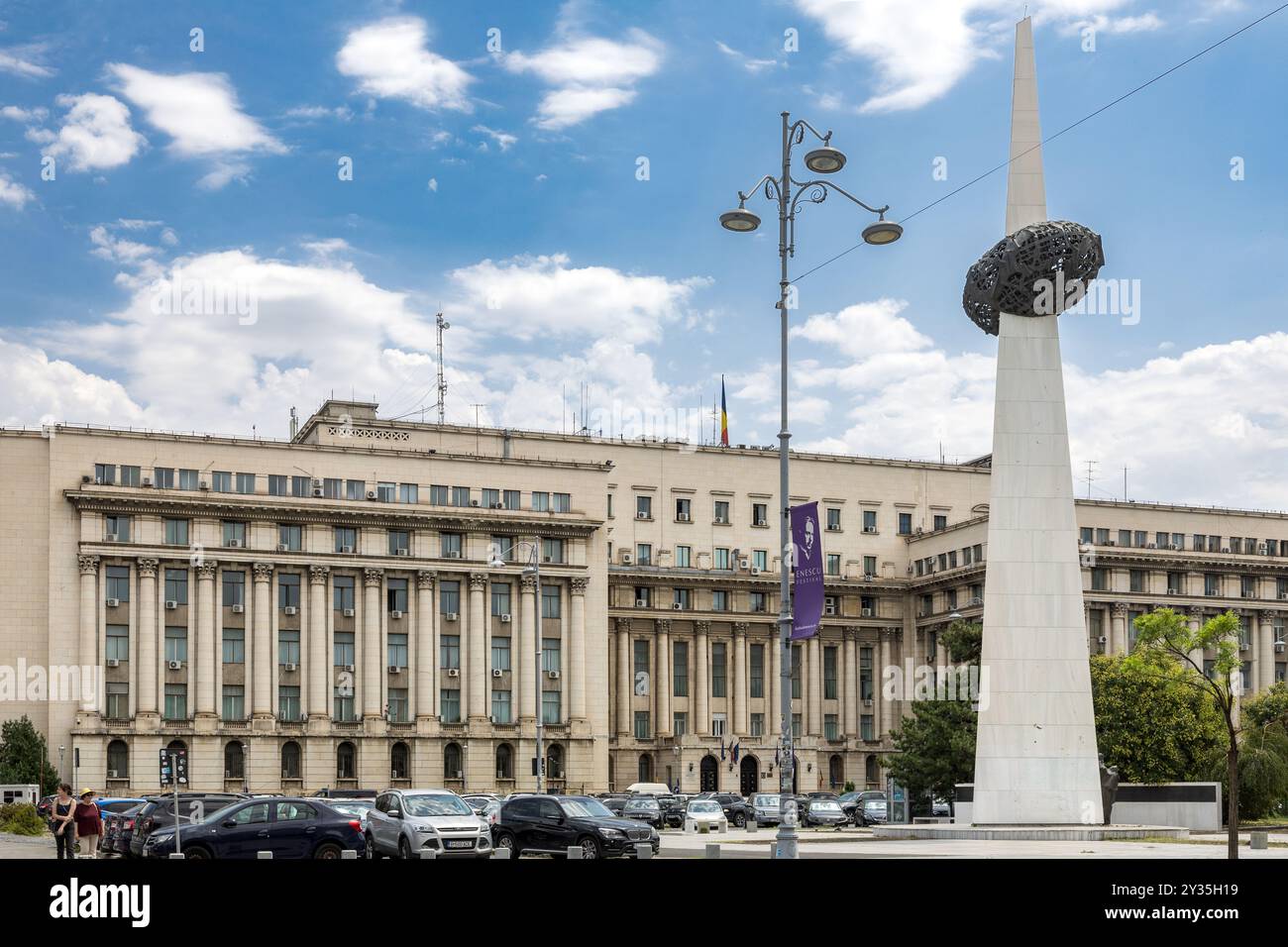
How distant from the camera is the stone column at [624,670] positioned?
11338 centimetres

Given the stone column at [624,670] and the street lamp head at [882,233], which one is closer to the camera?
the street lamp head at [882,233]

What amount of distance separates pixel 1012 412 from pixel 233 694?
6372cm

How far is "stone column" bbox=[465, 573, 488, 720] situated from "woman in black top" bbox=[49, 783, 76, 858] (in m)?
68.5

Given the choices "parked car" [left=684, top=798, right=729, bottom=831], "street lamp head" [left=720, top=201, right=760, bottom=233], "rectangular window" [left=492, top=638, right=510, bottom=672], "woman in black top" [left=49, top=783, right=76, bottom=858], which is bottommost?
"parked car" [left=684, top=798, right=729, bottom=831]

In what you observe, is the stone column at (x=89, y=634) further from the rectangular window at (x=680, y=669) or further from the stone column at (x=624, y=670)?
the rectangular window at (x=680, y=669)

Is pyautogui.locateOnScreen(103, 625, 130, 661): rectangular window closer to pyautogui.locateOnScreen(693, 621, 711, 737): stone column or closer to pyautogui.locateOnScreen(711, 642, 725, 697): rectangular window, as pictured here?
pyautogui.locateOnScreen(693, 621, 711, 737): stone column

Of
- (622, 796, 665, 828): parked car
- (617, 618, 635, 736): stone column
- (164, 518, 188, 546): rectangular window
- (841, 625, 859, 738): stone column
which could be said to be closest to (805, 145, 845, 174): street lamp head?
(622, 796, 665, 828): parked car

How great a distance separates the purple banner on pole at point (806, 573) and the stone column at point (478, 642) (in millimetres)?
72153

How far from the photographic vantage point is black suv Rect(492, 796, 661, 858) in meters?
37.4

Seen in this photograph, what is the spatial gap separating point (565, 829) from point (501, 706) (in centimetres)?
6501

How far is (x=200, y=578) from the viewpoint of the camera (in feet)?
313

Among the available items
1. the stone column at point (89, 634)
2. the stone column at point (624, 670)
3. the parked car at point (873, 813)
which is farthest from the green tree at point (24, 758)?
the parked car at point (873, 813)
